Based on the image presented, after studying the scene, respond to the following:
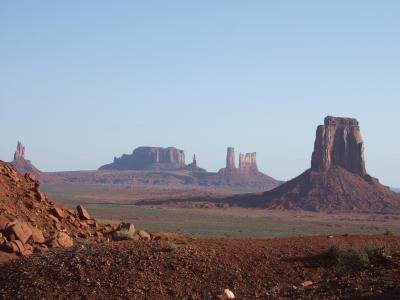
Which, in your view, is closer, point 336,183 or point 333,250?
point 333,250

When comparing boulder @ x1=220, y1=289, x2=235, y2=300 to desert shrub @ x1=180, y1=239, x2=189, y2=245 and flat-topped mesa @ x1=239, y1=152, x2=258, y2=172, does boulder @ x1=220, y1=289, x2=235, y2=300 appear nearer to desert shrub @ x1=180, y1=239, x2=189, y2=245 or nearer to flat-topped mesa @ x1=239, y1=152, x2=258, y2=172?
desert shrub @ x1=180, y1=239, x2=189, y2=245

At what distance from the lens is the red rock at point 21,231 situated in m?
17.9

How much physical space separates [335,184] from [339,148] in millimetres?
7724

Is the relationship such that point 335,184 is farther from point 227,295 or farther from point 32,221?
point 227,295

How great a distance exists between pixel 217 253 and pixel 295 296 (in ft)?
15.3

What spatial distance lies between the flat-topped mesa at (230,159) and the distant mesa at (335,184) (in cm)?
8437

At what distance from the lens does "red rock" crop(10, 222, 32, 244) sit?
17859 mm

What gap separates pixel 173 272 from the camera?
49.0 feet

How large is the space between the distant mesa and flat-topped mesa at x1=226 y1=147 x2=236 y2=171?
277ft

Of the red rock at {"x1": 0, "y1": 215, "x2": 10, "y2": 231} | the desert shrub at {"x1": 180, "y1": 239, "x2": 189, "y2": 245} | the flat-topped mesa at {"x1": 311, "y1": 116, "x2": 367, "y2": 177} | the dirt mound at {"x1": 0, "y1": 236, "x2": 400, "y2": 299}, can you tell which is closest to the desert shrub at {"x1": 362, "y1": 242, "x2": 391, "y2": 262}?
the dirt mound at {"x1": 0, "y1": 236, "x2": 400, "y2": 299}

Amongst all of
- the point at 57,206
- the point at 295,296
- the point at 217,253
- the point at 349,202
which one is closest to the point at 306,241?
the point at 217,253

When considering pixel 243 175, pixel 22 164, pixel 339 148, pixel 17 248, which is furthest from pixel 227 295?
pixel 243 175

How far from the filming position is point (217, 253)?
16250mm

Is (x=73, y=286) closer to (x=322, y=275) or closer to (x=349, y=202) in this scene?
(x=322, y=275)
